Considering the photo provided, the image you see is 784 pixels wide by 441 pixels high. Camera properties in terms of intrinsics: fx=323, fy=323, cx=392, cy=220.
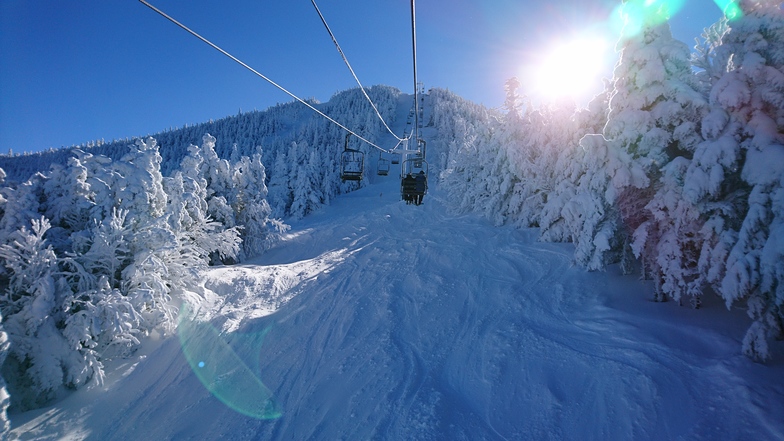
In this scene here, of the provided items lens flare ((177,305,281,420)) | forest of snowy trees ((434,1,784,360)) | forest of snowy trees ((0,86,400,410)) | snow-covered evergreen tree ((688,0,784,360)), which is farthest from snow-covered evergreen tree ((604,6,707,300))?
forest of snowy trees ((0,86,400,410))

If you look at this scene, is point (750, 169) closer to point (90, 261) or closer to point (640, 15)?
point (640, 15)

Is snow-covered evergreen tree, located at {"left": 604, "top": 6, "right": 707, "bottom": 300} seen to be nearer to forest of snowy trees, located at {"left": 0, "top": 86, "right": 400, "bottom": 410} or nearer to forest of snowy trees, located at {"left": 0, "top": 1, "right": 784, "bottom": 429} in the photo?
forest of snowy trees, located at {"left": 0, "top": 1, "right": 784, "bottom": 429}

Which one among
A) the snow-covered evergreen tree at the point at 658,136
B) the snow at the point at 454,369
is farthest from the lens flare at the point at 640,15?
the snow at the point at 454,369

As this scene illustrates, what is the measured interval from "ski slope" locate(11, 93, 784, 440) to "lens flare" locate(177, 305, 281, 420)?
0.04 meters

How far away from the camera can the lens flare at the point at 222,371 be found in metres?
8.46

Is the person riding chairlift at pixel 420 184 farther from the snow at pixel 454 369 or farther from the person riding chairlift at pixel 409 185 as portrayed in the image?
the snow at pixel 454 369

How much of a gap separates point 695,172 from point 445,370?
8.46 metres

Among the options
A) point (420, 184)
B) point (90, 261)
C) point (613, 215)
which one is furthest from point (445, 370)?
point (90, 261)

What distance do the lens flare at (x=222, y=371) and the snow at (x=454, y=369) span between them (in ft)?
0.24

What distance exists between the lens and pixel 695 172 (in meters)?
8.45

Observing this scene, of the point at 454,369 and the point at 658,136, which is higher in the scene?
the point at 658,136

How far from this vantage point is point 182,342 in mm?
11141

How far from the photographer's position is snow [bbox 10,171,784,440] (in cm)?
678

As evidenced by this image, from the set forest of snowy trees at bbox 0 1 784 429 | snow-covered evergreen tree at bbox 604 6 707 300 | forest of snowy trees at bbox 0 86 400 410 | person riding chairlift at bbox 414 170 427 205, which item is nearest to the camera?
forest of snowy trees at bbox 0 1 784 429
